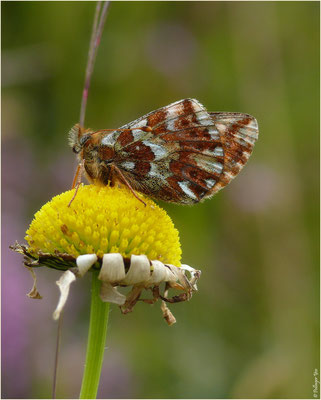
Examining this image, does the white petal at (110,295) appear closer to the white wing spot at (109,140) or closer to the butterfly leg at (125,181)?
the butterfly leg at (125,181)

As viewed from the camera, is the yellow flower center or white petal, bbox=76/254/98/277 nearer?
white petal, bbox=76/254/98/277

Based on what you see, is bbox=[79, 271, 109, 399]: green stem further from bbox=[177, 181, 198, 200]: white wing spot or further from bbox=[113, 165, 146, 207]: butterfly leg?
bbox=[177, 181, 198, 200]: white wing spot

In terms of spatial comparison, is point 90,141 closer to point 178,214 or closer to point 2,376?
point 2,376

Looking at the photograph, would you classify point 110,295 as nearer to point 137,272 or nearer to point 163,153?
point 137,272

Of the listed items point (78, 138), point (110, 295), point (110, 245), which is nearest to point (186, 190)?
point (78, 138)

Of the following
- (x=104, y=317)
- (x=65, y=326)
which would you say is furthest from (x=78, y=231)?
(x=65, y=326)

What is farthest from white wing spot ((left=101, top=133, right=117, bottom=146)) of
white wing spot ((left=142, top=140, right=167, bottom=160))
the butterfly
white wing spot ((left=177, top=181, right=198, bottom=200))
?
white wing spot ((left=177, top=181, right=198, bottom=200))
